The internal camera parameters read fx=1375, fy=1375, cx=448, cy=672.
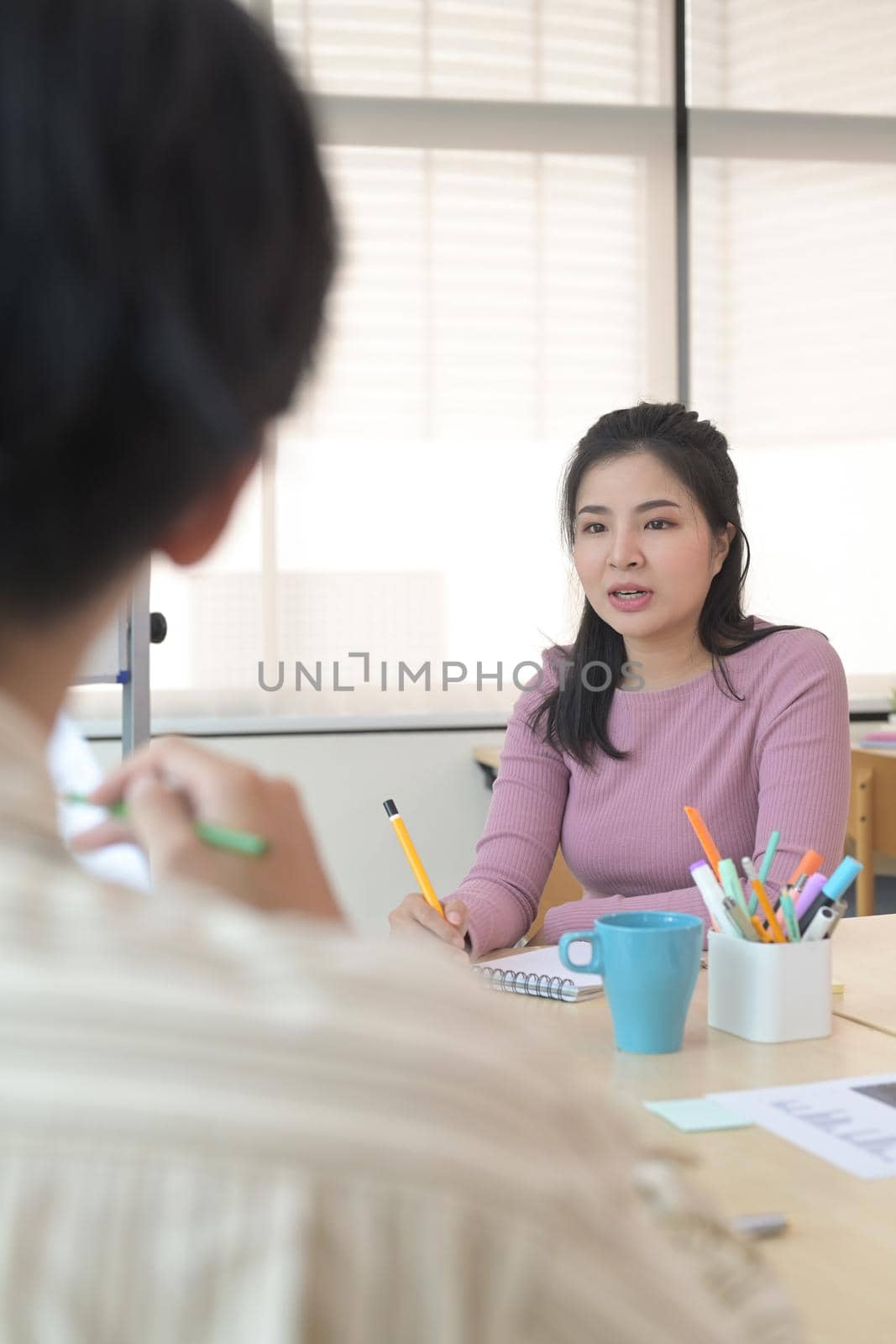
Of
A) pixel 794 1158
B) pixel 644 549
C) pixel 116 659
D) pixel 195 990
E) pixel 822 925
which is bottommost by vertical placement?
pixel 794 1158

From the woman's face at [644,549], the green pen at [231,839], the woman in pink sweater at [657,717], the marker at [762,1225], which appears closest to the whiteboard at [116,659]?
the woman in pink sweater at [657,717]

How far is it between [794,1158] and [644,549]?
118 cm

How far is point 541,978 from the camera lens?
1366 millimetres

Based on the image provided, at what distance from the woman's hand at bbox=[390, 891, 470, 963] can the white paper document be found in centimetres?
47

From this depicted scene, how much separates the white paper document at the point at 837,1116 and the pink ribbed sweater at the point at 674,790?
59 cm

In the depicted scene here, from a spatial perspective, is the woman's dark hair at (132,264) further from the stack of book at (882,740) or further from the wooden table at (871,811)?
the stack of book at (882,740)

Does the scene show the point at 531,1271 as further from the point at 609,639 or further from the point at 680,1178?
the point at 609,639

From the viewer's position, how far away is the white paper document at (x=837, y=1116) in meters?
0.91

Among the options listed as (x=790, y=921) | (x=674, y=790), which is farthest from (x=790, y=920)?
(x=674, y=790)

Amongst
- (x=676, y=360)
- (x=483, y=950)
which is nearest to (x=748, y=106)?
(x=676, y=360)

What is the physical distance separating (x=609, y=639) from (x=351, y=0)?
2499 millimetres

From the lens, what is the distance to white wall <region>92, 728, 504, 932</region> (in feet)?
12.1

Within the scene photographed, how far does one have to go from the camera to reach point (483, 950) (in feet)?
5.15

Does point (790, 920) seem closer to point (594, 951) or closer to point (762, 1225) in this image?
point (594, 951)
